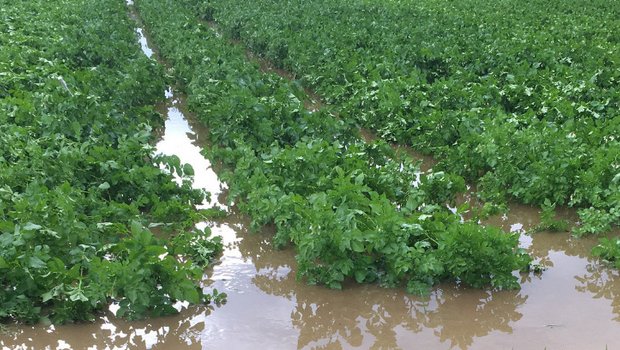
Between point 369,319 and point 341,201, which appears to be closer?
point 369,319

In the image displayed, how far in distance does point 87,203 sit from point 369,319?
3021 mm

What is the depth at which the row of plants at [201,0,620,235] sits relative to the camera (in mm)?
7238

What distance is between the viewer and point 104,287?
4.87m

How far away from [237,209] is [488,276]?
313 cm

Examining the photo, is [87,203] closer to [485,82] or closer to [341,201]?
[341,201]

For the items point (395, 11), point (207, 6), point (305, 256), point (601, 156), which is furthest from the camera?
point (207, 6)

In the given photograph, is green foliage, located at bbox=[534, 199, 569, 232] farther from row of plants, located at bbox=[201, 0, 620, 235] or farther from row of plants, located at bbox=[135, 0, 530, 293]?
row of plants, located at bbox=[135, 0, 530, 293]

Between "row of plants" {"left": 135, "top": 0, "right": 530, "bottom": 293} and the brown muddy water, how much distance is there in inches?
7.7

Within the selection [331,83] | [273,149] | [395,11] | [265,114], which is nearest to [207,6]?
[395,11]

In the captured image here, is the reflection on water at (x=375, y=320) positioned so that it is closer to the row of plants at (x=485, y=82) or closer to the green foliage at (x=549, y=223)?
the green foliage at (x=549, y=223)

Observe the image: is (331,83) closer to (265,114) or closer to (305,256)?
(265,114)

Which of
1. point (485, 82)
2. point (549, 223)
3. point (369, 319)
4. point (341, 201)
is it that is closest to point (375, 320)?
point (369, 319)

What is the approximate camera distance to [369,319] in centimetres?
524

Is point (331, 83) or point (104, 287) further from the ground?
point (331, 83)
